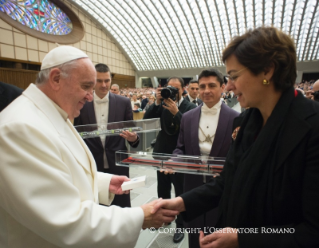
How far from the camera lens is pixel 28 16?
17359mm

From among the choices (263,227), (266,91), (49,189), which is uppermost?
(266,91)

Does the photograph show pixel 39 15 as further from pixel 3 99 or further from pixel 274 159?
pixel 274 159

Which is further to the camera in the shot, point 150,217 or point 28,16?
point 28,16

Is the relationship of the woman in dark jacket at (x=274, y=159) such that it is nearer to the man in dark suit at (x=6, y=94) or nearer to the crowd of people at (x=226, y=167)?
the crowd of people at (x=226, y=167)

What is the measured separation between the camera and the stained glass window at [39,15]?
16.2 meters

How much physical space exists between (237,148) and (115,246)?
0.90 meters

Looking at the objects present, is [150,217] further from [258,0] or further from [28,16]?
[258,0]

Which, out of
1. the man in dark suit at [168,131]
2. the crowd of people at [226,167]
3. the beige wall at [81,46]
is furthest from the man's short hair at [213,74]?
the beige wall at [81,46]

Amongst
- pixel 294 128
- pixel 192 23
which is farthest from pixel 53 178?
pixel 192 23

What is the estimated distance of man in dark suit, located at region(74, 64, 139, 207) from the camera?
8.49ft

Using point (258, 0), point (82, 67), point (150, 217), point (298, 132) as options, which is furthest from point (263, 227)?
point (258, 0)

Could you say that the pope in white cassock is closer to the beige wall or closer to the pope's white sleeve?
the pope's white sleeve

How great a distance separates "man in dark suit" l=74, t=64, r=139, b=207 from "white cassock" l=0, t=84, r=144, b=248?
4.47 ft

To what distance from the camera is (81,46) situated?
77.0 ft
